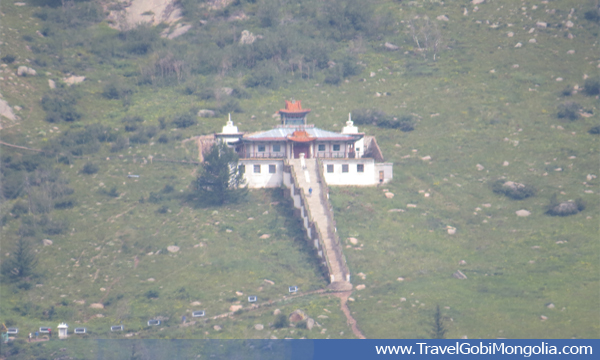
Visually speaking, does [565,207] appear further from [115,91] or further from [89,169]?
[115,91]

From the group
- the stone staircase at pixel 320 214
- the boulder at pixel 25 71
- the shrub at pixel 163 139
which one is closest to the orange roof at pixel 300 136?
the stone staircase at pixel 320 214

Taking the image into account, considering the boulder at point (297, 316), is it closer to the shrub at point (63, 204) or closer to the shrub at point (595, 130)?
the shrub at point (63, 204)

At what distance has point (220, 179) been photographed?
68000 millimetres

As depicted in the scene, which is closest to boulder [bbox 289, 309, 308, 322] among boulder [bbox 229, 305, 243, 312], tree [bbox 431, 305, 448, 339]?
boulder [bbox 229, 305, 243, 312]

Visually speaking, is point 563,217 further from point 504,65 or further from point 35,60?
point 35,60

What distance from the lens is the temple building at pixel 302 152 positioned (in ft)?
230

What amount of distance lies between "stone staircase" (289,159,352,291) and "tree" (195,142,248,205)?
4608mm

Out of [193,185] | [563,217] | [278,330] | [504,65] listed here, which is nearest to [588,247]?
[563,217]

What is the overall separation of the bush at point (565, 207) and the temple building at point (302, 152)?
1302cm

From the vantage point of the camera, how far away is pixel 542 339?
46.3 meters

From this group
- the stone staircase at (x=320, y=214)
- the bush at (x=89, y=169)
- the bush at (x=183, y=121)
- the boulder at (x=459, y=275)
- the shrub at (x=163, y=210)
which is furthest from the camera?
the bush at (x=183, y=121)

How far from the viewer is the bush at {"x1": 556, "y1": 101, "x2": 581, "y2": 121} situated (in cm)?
8469

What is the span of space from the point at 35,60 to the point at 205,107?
25.0 metres

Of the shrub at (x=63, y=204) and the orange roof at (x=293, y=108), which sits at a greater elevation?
the orange roof at (x=293, y=108)
